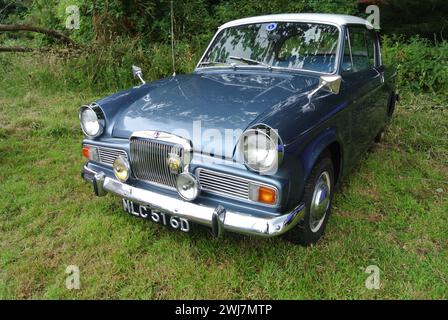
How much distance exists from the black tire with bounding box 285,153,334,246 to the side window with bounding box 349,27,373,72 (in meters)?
1.15

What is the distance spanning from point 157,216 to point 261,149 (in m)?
0.85

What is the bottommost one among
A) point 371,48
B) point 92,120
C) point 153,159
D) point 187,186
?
point 187,186

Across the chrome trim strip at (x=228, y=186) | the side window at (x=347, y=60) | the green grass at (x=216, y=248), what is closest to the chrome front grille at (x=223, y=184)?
the chrome trim strip at (x=228, y=186)

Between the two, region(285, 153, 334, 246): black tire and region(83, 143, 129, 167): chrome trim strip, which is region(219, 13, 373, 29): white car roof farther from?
region(83, 143, 129, 167): chrome trim strip

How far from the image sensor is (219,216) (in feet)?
6.94

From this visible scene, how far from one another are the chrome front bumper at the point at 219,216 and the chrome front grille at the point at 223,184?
101mm

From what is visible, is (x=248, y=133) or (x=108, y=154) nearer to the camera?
(x=248, y=133)

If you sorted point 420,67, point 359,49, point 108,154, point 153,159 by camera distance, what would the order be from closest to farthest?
1. point 153,159
2. point 108,154
3. point 359,49
4. point 420,67

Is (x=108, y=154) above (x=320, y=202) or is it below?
above

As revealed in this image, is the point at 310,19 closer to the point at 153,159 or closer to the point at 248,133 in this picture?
the point at 248,133

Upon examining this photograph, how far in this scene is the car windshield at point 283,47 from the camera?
3.04m

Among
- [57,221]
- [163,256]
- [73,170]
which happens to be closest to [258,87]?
[163,256]

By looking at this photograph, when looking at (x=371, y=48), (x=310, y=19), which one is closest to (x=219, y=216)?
(x=310, y=19)
